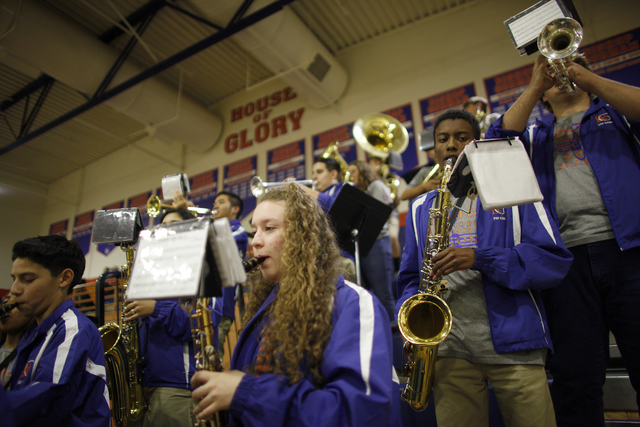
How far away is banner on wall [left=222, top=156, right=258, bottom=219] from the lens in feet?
26.2

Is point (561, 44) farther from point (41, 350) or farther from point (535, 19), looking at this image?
point (41, 350)

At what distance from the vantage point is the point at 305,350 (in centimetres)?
118

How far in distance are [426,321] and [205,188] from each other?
7855 mm

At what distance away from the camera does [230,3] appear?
5.62 m

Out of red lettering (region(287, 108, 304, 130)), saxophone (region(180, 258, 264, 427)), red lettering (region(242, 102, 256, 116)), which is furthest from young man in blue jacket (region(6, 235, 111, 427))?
red lettering (region(242, 102, 256, 116))

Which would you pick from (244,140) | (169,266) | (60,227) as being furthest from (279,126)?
(60,227)

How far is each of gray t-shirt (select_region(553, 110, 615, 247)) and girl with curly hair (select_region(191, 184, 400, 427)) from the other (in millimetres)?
1283

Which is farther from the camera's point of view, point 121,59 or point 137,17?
point 121,59

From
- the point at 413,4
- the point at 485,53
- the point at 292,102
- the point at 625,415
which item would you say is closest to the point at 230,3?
the point at 292,102

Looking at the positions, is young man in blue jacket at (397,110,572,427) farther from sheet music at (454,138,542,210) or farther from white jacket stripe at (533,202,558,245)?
sheet music at (454,138,542,210)

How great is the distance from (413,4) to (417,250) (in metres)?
6.14

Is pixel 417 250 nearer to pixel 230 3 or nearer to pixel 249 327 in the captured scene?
pixel 249 327

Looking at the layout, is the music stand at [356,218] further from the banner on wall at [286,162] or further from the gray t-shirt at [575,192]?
the banner on wall at [286,162]

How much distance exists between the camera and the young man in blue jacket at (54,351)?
1.54m
